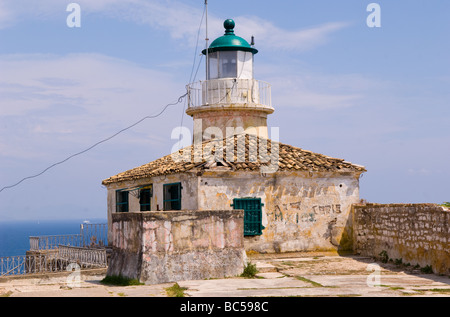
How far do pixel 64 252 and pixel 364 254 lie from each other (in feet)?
36.3

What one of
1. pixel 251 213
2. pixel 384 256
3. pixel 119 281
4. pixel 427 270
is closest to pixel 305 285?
pixel 427 270

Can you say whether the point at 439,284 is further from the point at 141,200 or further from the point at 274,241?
the point at 141,200

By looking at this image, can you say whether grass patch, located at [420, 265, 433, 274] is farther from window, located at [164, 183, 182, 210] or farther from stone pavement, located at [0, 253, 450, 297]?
window, located at [164, 183, 182, 210]

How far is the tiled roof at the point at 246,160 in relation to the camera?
1872 cm

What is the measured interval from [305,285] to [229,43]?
13414 millimetres

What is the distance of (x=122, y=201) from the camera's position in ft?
78.4

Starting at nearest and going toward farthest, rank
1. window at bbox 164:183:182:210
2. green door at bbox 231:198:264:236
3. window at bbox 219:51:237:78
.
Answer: green door at bbox 231:198:264:236, window at bbox 164:183:182:210, window at bbox 219:51:237:78

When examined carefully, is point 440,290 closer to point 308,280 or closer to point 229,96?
point 308,280

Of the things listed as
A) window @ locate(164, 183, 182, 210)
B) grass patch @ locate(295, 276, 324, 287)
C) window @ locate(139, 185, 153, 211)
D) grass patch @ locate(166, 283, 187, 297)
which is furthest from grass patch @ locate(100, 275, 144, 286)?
window @ locate(139, 185, 153, 211)

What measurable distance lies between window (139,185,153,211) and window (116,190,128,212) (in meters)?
1.39

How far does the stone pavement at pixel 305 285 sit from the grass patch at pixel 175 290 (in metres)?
0.12

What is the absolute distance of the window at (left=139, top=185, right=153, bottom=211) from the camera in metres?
21.4

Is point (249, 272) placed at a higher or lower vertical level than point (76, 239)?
lower
